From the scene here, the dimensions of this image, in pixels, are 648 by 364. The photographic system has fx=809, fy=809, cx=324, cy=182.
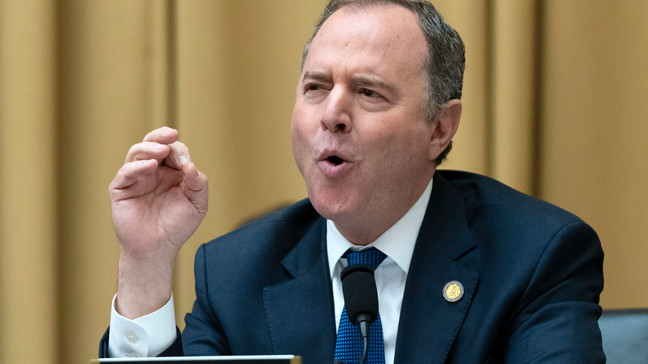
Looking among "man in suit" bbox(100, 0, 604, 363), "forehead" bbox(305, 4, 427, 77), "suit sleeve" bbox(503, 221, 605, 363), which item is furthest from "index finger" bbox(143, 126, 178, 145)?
"suit sleeve" bbox(503, 221, 605, 363)

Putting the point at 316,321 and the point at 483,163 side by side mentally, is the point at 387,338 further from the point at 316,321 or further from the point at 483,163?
the point at 483,163

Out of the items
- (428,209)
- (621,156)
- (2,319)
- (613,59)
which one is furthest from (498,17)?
(2,319)

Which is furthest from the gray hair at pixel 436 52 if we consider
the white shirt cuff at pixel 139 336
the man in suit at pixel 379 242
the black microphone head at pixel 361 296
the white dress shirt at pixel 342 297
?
the white shirt cuff at pixel 139 336

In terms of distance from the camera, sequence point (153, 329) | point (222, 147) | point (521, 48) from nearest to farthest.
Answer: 1. point (153, 329)
2. point (521, 48)
3. point (222, 147)

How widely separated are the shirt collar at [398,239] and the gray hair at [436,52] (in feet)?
0.76

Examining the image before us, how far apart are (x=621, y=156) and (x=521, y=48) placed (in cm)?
50

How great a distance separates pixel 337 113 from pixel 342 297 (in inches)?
17.6

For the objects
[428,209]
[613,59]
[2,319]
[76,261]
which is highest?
[613,59]

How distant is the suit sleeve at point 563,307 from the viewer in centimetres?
163

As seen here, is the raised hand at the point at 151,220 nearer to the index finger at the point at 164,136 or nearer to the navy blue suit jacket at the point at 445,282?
the index finger at the point at 164,136

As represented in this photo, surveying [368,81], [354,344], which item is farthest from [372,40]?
[354,344]

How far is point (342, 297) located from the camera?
6.27 feet

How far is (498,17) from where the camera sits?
2.66 meters

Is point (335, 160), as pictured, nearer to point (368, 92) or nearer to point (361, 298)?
point (368, 92)
